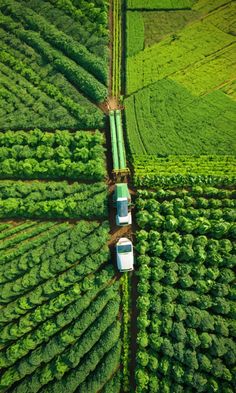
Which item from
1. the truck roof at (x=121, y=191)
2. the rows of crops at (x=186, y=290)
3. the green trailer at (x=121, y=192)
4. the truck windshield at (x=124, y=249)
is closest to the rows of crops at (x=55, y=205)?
the green trailer at (x=121, y=192)

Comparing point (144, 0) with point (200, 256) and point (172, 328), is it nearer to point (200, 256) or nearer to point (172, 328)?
point (200, 256)

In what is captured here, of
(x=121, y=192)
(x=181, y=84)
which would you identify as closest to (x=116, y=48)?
(x=181, y=84)

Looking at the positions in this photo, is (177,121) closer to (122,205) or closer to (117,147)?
(117,147)

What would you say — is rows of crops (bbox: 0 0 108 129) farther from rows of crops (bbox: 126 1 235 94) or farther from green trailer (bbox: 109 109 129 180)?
rows of crops (bbox: 126 1 235 94)

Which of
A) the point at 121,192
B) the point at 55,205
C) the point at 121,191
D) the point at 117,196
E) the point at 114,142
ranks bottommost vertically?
the point at 55,205

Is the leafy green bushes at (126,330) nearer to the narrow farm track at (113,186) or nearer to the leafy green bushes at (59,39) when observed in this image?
the narrow farm track at (113,186)

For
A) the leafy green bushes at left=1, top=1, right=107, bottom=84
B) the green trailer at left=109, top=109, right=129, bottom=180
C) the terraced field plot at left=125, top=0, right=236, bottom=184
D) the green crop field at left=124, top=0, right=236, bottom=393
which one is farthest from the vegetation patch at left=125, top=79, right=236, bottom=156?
the leafy green bushes at left=1, top=1, right=107, bottom=84

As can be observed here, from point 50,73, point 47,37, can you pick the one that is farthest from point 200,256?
point 47,37
